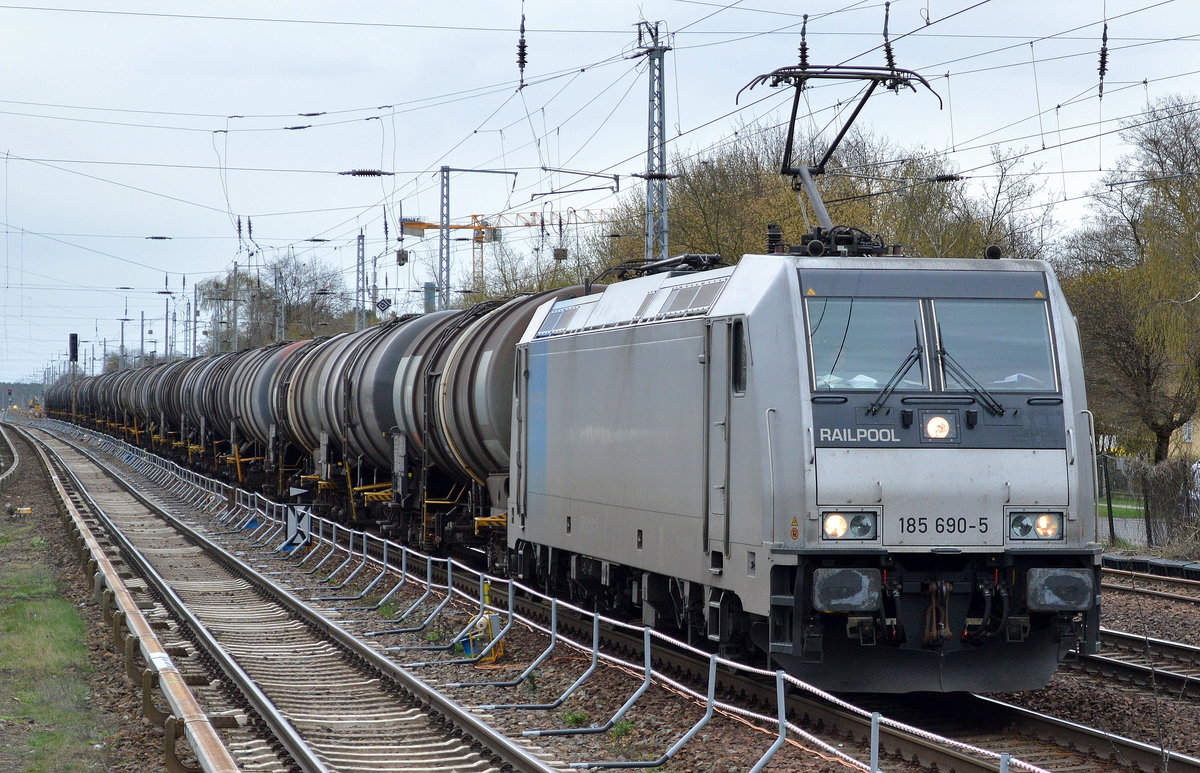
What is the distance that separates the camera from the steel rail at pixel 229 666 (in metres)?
9.57

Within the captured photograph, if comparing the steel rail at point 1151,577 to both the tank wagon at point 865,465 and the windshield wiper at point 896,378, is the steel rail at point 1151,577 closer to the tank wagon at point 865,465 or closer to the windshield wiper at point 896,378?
the tank wagon at point 865,465

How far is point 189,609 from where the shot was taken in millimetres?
17922

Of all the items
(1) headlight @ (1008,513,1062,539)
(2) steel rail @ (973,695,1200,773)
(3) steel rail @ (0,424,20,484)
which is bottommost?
(2) steel rail @ (973,695,1200,773)

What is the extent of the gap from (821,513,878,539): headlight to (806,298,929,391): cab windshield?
3.01 ft

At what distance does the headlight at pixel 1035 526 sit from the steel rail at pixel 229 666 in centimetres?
499

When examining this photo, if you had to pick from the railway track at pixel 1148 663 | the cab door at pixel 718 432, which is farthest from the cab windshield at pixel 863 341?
the railway track at pixel 1148 663

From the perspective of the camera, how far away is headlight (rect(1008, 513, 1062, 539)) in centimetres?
972

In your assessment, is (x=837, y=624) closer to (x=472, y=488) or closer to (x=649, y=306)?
(x=649, y=306)

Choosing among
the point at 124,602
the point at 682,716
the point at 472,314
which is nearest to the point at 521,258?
the point at 472,314

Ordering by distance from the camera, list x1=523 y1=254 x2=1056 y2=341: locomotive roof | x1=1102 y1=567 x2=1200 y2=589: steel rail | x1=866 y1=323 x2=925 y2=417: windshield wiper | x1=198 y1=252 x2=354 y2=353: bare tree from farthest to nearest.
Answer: x1=198 y1=252 x2=354 y2=353: bare tree < x1=1102 y1=567 x2=1200 y2=589: steel rail < x1=523 y1=254 x2=1056 y2=341: locomotive roof < x1=866 y1=323 x2=925 y2=417: windshield wiper

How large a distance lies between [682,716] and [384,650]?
4.69 meters

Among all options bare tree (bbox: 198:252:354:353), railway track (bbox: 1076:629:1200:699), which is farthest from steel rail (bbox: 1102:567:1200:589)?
bare tree (bbox: 198:252:354:353)

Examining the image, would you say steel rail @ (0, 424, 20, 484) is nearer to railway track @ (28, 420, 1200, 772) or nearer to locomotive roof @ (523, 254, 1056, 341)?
railway track @ (28, 420, 1200, 772)

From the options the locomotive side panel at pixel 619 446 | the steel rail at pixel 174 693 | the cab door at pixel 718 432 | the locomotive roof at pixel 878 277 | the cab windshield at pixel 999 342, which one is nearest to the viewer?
the steel rail at pixel 174 693
